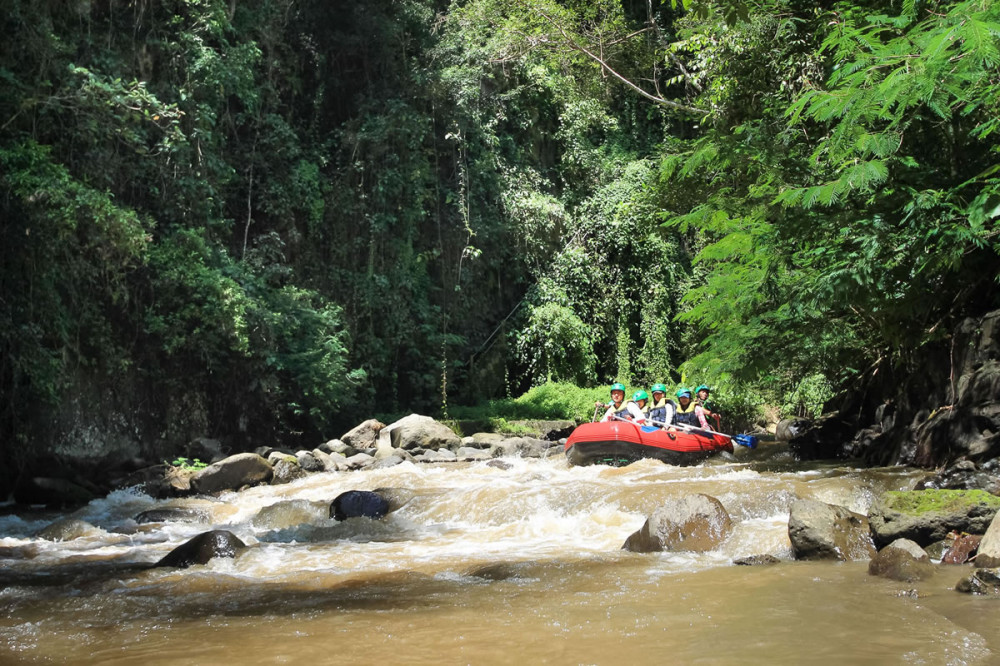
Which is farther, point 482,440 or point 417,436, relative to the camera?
point 482,440

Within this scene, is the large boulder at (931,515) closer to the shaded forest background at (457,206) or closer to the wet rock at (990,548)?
the wet rock at (990,548)

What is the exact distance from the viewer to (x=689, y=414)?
1341 cm

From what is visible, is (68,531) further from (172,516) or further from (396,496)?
(396,496)

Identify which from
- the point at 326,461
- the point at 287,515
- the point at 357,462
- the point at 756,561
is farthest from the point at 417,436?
the point at 756,561

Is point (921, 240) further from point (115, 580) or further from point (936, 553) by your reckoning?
point (115, 580)

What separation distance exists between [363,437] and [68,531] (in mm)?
6589

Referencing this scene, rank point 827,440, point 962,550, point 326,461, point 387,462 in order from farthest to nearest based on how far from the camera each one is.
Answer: point 387,462
point 326,461
point 827,440
point 962,550

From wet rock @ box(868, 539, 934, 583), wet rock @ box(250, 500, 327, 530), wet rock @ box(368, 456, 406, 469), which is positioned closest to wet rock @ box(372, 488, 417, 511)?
wet rock @ box(250, 500, 327, 530)

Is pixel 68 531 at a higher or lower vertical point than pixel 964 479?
lower

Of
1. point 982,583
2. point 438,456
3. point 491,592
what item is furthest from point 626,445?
point 982,583

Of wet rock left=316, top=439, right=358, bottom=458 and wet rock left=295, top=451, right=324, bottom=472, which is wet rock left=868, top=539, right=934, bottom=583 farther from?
wet rock left=316, top=439, right=358, bottom=458

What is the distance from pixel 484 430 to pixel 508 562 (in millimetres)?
10768

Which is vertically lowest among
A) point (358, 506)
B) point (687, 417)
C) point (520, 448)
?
point (520, 448)

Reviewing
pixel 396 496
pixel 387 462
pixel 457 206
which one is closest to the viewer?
pixel 396 496
